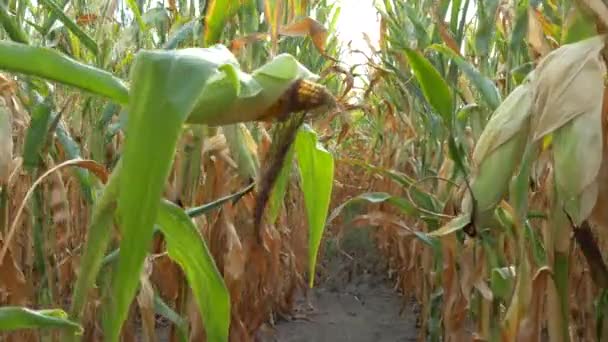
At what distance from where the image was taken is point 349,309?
2.22 meters

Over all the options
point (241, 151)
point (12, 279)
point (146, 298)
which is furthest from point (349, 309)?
point (12, 279)

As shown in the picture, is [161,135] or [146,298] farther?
[146,298]

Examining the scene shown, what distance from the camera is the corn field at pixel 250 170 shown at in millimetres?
333

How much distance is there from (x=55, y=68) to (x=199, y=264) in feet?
0.63

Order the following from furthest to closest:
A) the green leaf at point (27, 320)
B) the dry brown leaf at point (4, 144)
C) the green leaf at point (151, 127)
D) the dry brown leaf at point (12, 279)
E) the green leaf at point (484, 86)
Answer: the green leaf at point (484, 86) < the dry brown leaf at point (12, 279) < the dry brown leaf at point (4, 144) < the green leaf at point (27, 320) < the green leaf at point (151, 127)

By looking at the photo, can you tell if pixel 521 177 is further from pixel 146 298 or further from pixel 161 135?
pixel 146 298

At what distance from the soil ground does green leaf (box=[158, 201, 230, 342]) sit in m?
1.24

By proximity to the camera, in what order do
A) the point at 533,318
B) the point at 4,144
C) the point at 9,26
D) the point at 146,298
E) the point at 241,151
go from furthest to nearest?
the point at 241,151 < the point at 146,298 < the point at 9,26 < the point at 533,318 < the point at 4,144

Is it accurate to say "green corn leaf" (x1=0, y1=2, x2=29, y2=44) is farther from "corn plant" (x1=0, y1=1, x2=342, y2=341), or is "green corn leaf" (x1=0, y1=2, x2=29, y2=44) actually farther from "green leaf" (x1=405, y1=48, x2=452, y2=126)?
"green leaf" (x1=405, y1=48, x2=452, y2=126)

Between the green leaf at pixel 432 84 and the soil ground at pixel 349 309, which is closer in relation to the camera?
the green leaf at pixel 432 84

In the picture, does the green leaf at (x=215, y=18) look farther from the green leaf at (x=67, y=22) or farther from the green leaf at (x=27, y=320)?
the green leaf at (x=27, y=320)

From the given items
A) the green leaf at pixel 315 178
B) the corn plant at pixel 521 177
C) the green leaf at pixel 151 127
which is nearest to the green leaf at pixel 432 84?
the corn plant at pixel 521 177

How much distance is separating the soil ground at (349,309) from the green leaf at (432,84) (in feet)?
3.37

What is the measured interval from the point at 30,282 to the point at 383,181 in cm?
147
